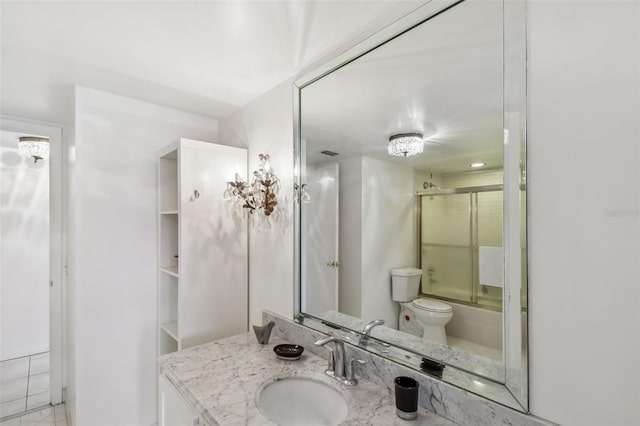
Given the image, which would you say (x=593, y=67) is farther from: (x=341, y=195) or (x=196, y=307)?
(x=196, y=307)

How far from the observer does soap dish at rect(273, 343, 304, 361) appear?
146cm

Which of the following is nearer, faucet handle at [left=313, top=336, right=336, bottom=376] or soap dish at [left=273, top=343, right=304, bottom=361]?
faucet handle at [left=313, top=336, right=336, bottom=376]

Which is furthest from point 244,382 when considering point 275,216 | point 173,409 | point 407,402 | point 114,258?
point 114,258

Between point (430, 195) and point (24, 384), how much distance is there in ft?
12.5

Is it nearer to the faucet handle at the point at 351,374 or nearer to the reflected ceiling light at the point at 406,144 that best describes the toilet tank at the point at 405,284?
the faucet handle at the point at 351,374

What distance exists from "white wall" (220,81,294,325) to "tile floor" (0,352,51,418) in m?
2.08

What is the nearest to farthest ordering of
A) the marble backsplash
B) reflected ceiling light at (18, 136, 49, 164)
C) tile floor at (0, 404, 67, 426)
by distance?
1. the marble backsplash
2. tile floor at (0, 404, 67, 426)
3. reflected ceiling light at (18, 136, 49, 164)

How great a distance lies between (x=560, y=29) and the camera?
80 centimetres

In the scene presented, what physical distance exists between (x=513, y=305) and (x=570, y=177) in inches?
15.0

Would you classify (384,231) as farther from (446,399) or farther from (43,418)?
(43,418)

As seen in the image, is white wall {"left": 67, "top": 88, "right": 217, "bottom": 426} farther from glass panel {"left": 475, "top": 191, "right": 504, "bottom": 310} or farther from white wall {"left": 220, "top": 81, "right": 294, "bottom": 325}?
glass panel {"left": 475, "top": 191, "right": 504, "bottom": 310}

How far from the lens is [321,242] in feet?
5.30

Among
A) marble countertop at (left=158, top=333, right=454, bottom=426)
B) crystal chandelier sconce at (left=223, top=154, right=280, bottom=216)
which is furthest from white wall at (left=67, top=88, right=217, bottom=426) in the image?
marble countertop at (left=158, top=333, right=454, bottom=426)

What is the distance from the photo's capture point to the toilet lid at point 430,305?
1087 mm
